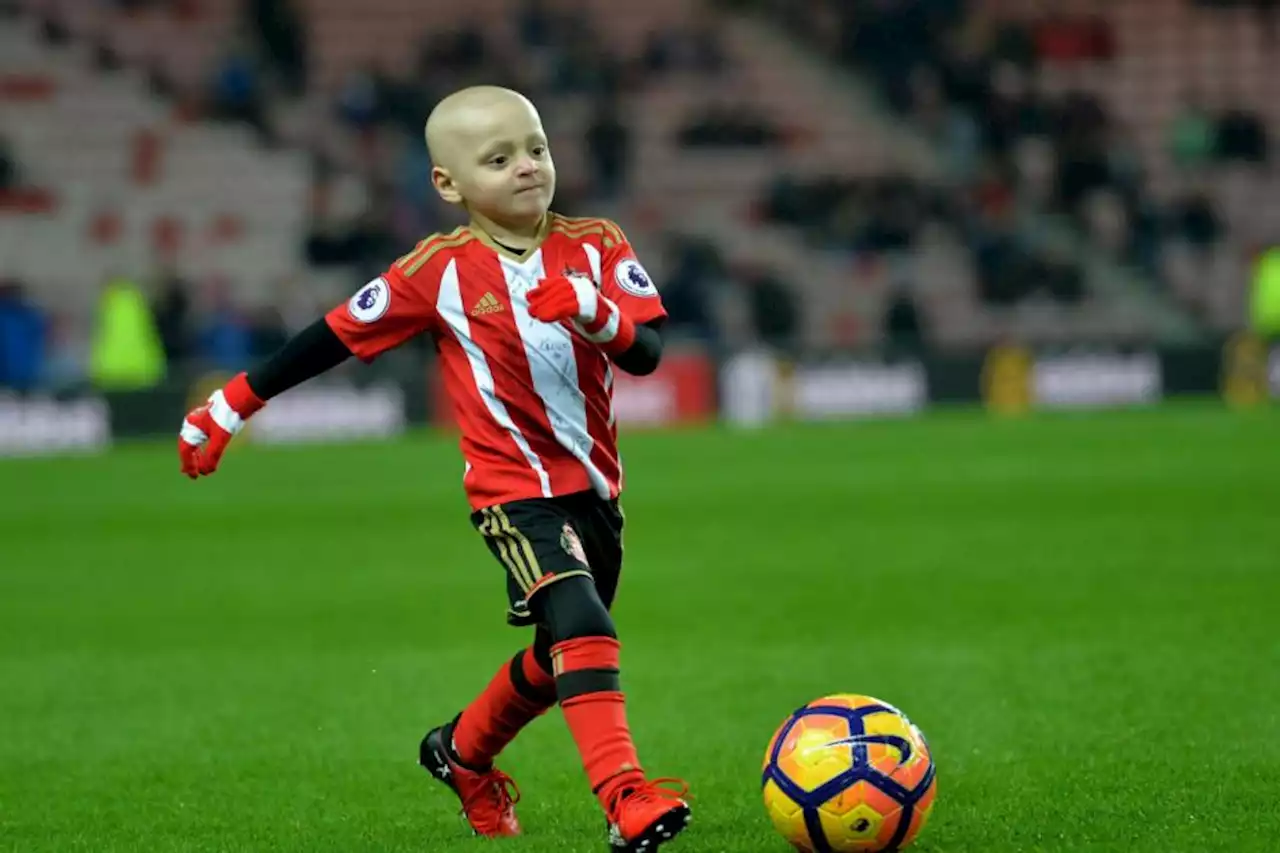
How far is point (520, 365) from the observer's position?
5398 millimetres

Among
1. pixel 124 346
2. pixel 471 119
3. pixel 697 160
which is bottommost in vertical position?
pixel 124 346

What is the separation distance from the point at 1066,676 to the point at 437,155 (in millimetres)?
3857

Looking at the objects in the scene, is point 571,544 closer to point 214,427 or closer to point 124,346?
point 214,427

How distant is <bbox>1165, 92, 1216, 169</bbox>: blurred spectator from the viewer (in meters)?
31.3

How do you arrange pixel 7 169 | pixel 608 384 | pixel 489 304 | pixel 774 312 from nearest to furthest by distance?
pixel 489 304 → pixel 608 384 → pixel 774 312 → pixel 7 169

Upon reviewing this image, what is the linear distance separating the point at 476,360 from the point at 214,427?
0.73m

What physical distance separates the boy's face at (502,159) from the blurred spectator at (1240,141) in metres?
27.6

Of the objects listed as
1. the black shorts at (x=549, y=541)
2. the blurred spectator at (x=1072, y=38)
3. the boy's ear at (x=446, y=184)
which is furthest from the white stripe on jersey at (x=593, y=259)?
the blurred spectator at (x=1072, y=38)

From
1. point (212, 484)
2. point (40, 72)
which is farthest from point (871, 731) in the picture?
point (40, 72)

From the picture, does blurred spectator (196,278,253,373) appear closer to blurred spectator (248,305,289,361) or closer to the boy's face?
blurred spectator (248,305,289,361)

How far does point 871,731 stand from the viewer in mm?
5180

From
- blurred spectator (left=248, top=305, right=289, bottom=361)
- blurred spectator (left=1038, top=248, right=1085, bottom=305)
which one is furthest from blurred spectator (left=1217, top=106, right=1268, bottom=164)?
blurred spectator (left=248, top=305, right=289, bottom=361)

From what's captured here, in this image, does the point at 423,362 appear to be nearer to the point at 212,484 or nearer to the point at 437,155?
the point at 212,484

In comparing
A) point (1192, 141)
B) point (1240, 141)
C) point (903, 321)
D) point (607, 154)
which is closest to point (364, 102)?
point (607, 154)
